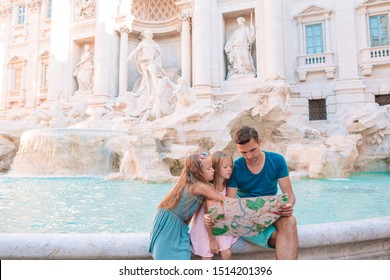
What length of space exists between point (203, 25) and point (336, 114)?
6.85 metres

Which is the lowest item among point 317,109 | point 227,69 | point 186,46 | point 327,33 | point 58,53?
point 317,109

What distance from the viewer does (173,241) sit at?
1.71m

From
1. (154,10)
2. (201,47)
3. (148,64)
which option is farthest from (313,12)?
(154,10)

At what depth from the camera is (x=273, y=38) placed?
1273 centimetres

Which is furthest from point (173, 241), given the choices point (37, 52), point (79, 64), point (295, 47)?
point (37, 52)

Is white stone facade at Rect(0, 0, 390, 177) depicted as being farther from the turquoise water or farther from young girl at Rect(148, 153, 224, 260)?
young girl at Rect(148, 153, 224, 260)

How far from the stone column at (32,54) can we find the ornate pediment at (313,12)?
15227 mm

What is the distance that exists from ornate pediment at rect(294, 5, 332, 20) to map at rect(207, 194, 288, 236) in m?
13.5

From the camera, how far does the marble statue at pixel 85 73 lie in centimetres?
1684

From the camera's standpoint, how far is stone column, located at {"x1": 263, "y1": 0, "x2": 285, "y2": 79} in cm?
1260

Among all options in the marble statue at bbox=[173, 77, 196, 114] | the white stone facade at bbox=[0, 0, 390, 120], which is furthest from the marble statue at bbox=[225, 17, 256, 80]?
the marble statue at bbox=[173, 77, 196, 114]

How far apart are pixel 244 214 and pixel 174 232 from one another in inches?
16.0

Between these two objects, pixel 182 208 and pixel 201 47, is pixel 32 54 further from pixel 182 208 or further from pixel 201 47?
pixel 182 208

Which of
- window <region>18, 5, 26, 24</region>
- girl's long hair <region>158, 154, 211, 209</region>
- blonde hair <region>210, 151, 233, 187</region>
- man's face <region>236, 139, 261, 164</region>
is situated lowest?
girl's long hair <region>158, 154, 211, 209</region>
